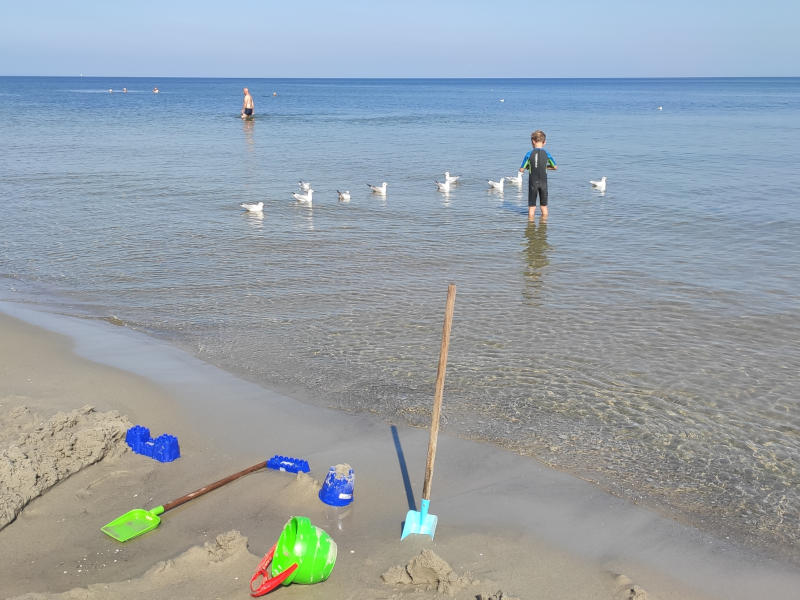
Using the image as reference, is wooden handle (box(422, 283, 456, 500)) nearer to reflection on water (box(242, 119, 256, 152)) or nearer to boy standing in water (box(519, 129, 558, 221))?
boy standing in water (box(519, 129, 558, 221))

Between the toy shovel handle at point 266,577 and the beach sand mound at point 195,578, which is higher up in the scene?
the toy shovel handle at point 266,577

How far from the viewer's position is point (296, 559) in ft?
13.7

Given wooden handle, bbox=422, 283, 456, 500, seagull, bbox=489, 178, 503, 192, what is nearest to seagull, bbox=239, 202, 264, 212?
seagull, bbox=489, 178, 503, 192

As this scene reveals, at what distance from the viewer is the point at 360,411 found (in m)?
6.84

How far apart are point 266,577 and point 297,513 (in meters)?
0.93

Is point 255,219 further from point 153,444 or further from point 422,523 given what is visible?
point 422,523

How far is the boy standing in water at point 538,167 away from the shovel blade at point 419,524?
10.4m

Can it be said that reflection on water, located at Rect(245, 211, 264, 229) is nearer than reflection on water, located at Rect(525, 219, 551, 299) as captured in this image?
No

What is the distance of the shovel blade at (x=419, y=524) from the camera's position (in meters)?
4.84

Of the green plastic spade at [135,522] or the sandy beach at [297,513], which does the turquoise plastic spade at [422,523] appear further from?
the green plastic spade at [135,522]

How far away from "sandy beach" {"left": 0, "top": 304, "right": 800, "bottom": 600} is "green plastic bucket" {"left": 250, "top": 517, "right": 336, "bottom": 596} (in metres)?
0.12

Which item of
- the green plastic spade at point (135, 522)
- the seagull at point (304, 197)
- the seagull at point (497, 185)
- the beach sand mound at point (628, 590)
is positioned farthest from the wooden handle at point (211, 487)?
the seagull at point (497, 185)

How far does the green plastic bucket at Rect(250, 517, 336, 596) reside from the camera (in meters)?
4.16

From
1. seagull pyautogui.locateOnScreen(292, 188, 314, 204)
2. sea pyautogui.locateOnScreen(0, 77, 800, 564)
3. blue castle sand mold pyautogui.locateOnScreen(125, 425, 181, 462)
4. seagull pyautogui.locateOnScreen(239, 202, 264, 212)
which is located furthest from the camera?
seagull pyautogui.locateOnScreen(292, 188, 314, 204)
